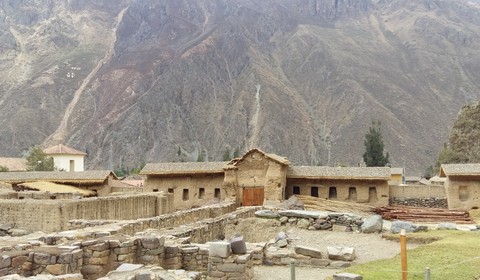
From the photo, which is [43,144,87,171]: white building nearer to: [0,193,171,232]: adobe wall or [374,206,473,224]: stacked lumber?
[0,193,171,232]: adobe wall

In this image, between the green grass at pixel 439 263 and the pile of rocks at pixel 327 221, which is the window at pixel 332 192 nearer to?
the pile of rocks at pixel 327 221

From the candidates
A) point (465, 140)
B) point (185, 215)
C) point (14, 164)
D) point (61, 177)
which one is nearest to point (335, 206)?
point (185, 215)

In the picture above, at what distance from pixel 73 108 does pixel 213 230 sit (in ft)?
386

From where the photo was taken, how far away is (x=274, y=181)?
4106 centimetres

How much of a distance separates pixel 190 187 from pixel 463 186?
20.7 m

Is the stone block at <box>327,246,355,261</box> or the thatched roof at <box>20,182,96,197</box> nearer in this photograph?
the stone block at <box>327,246,355,261</box>

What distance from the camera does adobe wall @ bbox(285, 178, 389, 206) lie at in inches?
1633

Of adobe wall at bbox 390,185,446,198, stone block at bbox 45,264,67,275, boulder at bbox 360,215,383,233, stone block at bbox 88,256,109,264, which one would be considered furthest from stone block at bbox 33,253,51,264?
adobe wall at bbox 390,185,446,198

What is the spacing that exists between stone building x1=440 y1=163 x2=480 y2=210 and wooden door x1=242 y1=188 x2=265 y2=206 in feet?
43.4

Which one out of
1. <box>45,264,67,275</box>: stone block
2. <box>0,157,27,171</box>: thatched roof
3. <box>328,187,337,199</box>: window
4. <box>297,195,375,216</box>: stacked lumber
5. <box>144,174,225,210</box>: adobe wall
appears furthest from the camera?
<box>0,157,27,171</box>: thatched roof

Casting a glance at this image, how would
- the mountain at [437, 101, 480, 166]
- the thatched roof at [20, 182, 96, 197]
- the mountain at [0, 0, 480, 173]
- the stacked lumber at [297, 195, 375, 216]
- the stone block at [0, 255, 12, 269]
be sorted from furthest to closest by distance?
the mountain at [0, 0, 480, 173] < the mountain at [437, 101, 480, 166] < the thatched roof at [20, 182, 96, 197] < the stacked lumber at [297, 195, 375, 216] < the stone block at [0, 255, 12, 269]

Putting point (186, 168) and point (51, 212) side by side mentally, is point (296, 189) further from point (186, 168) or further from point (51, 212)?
point (51, 212)

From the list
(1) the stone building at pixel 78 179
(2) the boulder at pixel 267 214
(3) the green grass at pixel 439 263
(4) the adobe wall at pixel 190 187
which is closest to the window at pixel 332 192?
A: (4) the adobe wall at pixel 190 187

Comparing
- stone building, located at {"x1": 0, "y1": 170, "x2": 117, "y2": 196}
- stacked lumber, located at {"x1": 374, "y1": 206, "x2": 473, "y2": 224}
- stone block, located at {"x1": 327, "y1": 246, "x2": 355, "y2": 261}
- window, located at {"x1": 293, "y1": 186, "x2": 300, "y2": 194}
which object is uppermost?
stone building, located at {"x1": 0, "y1": 170, "x2": 117, "y2": 196}
